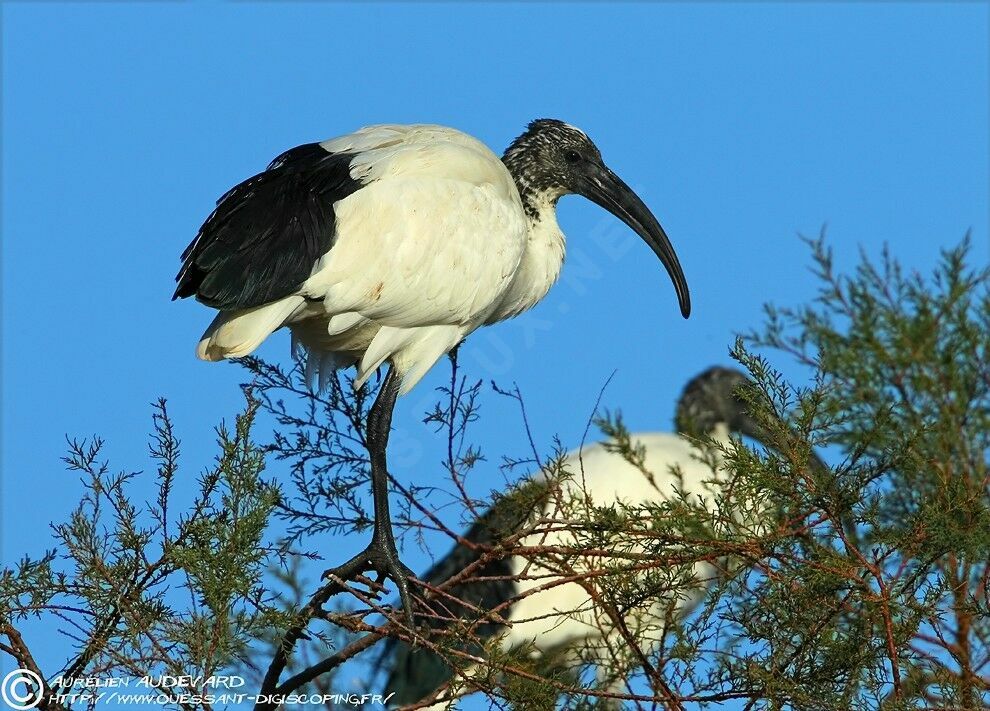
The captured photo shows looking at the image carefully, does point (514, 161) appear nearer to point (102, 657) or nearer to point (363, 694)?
point (363, 694)

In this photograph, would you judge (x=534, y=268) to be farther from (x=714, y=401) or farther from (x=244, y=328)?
(x=714, y=401)

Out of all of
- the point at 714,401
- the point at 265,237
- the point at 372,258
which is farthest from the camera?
the point at 714,401

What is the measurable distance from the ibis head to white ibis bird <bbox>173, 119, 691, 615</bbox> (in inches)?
12.9

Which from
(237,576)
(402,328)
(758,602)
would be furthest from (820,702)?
(402,328)

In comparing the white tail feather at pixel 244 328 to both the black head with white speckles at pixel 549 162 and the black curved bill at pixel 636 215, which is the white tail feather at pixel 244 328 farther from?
the black curved bill at pixel 636 215

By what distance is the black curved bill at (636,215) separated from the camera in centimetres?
552

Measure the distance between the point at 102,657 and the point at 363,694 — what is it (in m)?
1.12

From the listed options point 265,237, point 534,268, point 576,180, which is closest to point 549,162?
point 576,180

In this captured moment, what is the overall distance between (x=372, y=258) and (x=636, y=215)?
1.38 metres

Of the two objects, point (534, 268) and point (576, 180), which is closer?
point (534, 268)

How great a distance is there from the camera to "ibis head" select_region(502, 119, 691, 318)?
552cm

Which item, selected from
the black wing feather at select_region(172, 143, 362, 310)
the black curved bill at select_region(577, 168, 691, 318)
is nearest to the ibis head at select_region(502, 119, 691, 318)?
the black curved bill at select_region(577, 168, 691, 318)

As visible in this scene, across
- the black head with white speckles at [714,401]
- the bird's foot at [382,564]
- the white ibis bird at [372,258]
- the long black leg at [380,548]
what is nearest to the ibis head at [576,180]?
the white ibis bird at [372,258]

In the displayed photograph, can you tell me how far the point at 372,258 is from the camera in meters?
4.55
